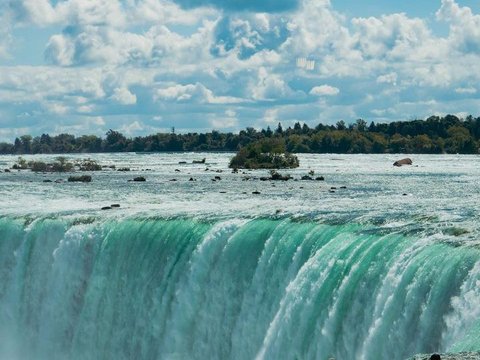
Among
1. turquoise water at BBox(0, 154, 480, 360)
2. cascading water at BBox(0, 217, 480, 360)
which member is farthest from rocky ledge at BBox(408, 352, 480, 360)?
turquoise water at BBox(0, 154, 480, 360)

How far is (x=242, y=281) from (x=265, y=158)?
73213mm

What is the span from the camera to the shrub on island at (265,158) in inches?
3885

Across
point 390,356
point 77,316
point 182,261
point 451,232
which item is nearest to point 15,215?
point 77,316

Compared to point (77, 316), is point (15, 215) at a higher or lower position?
higher

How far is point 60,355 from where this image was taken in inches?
1198

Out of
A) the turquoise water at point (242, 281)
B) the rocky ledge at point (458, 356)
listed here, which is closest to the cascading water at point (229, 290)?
the turquoise water at point (242, 281)

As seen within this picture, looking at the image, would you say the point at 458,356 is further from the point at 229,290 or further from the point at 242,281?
the point at 229,290

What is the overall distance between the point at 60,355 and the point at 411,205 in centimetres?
1469

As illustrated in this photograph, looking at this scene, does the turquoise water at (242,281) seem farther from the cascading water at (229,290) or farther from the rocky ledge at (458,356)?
the rocky ledge at (458,356)

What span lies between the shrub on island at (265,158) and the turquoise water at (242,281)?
5842 centimetres

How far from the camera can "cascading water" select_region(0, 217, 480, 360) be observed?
20172mm

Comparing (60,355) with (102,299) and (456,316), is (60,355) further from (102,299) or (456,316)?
(456,316)

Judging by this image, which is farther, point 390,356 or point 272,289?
point 272,289

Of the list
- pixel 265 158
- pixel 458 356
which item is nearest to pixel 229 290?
pixel 458 356
